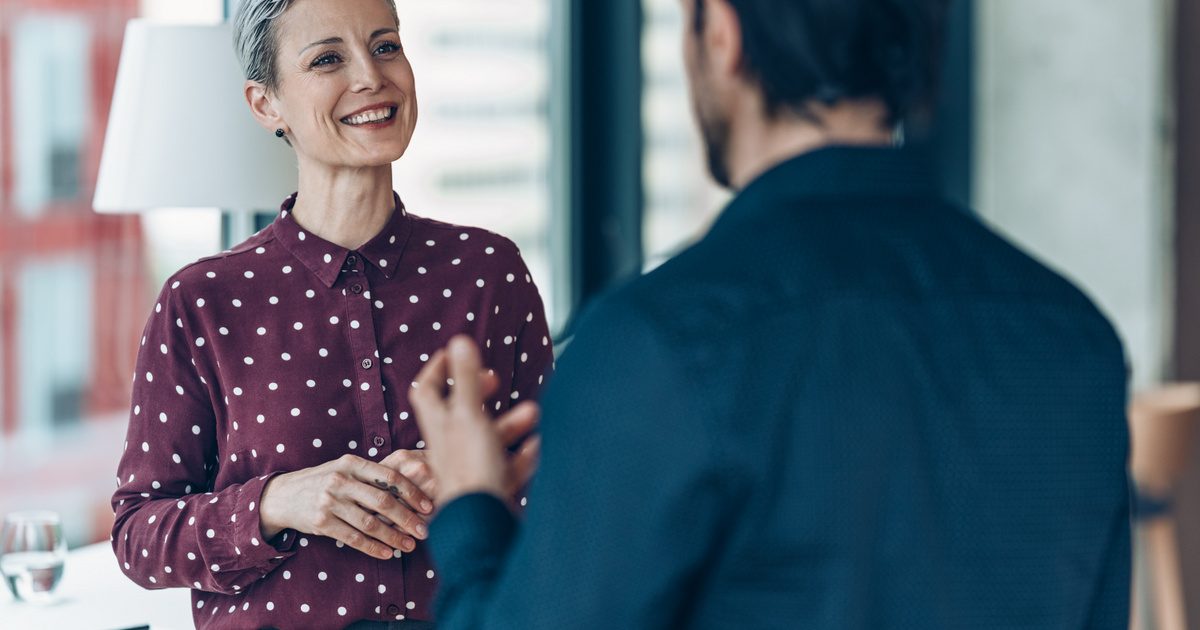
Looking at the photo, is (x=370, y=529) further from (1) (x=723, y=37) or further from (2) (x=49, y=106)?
(2) (x=49, y=106)

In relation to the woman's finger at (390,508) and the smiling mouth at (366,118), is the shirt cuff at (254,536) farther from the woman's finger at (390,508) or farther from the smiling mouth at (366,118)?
the smiling mouth at (366,118)

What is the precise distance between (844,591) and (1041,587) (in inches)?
6.7

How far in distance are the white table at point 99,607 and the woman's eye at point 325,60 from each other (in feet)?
2.42

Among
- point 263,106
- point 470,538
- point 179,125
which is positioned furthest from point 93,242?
point 470,538

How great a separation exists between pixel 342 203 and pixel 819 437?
0.85 metres

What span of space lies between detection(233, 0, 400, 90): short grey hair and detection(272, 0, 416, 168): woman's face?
1cm

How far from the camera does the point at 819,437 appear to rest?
0.88 metres

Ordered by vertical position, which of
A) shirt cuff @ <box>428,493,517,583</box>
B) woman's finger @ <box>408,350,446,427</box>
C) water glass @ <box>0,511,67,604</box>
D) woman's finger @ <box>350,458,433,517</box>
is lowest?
water glass @ <box>0,511,67,604</box>

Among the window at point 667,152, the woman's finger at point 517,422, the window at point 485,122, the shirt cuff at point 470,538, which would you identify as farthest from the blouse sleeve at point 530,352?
the window at point 667,152

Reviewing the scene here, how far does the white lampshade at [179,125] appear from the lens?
2008 mm

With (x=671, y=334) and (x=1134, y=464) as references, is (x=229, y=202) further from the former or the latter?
(x=1134, y=464)

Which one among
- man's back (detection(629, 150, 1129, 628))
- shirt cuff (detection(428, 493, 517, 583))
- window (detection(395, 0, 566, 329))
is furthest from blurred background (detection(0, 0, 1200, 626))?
shirt cuff (detection(428, 493, 517, 583))

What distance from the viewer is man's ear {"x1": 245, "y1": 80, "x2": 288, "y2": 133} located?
1579 millimetres

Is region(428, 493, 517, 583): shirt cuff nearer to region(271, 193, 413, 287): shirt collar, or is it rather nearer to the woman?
the woman
